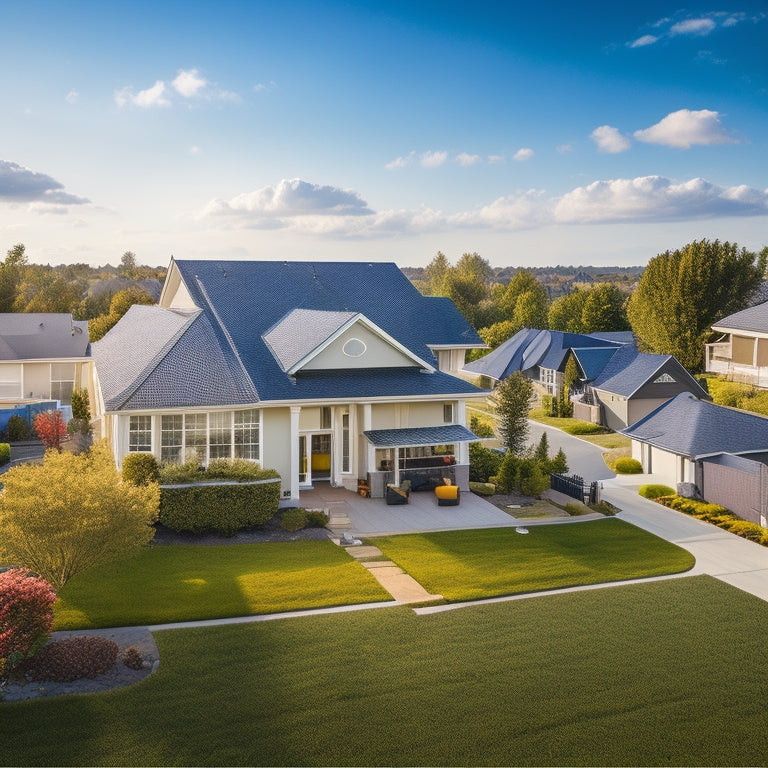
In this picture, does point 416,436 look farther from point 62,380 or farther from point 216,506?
point 62,380

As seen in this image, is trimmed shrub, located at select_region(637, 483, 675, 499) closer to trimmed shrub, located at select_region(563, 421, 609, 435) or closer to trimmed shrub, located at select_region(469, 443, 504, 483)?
trimmed shrub, located at select_region(469, 443, 504, 483)

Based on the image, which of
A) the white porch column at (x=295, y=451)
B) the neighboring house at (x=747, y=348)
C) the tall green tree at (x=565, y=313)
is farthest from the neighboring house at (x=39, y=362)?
the tall green tree at (x=565, y=313)

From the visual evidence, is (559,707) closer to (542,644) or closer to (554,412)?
(542,644)

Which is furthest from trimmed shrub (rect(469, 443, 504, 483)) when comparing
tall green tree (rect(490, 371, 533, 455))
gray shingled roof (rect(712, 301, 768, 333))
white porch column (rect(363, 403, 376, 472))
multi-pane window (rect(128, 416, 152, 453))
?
gray shingled roof (rect(712, 301, 768, 333))

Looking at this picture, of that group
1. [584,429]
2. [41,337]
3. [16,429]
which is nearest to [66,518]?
[16,429]

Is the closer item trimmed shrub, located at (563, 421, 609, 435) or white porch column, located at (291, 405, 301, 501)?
white porch column, located at (291, 405, 301, 501)

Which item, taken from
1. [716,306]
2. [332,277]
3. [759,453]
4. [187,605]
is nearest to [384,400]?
[332,277]

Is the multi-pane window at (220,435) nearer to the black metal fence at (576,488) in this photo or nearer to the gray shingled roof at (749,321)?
the black metal fence at (576,488)
